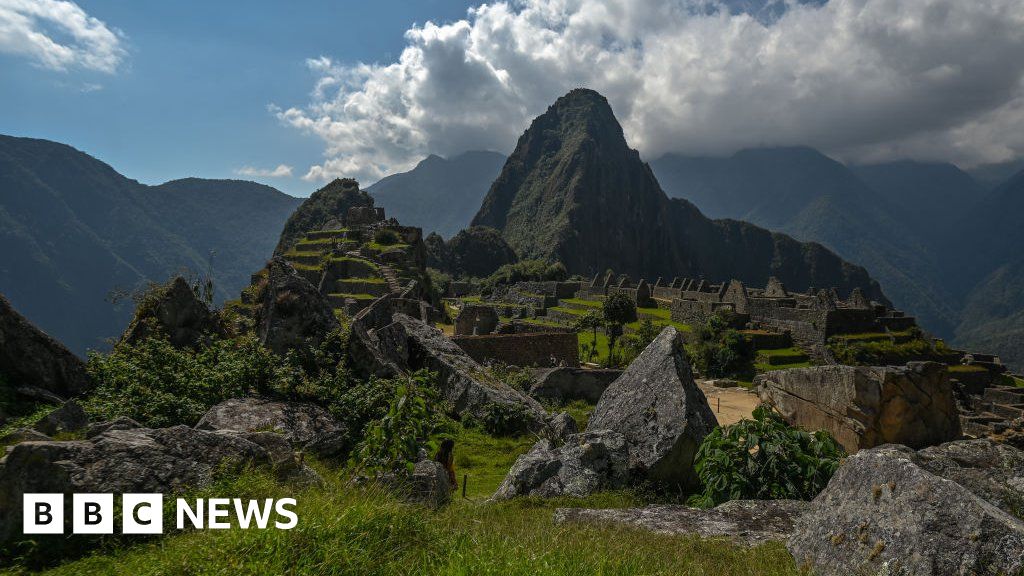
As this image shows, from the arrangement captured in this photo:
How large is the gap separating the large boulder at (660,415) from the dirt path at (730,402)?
19.0 meters

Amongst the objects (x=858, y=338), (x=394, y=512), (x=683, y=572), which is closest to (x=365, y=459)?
(x=394, y=512)

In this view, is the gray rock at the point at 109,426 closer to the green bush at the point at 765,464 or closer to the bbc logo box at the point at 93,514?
the bbc logo box at the point at 93,514

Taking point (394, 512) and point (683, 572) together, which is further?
point (394, 512)

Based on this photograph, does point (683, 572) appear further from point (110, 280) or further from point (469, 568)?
point (110, 280)

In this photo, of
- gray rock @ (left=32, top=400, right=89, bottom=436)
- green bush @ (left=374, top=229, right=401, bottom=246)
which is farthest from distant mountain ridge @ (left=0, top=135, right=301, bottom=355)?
gray rock @ (left=32, top=400, right=89, bottom=436)

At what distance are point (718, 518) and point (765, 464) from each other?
1.77 metres

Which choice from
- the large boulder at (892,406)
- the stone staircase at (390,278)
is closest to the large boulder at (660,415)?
the large boulder at (892,406)

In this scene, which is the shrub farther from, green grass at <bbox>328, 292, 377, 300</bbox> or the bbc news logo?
green grass at <bbox>328, 292, 377, 300</bbox>

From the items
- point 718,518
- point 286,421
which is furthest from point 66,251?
point 718,518

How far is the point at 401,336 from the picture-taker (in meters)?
14.0

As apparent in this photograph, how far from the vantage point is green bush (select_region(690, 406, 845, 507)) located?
23.9 ft

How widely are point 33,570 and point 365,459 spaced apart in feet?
9.60

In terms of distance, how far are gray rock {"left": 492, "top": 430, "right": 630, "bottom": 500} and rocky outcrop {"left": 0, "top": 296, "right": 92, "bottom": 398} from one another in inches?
232

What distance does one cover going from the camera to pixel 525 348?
23.3 m
